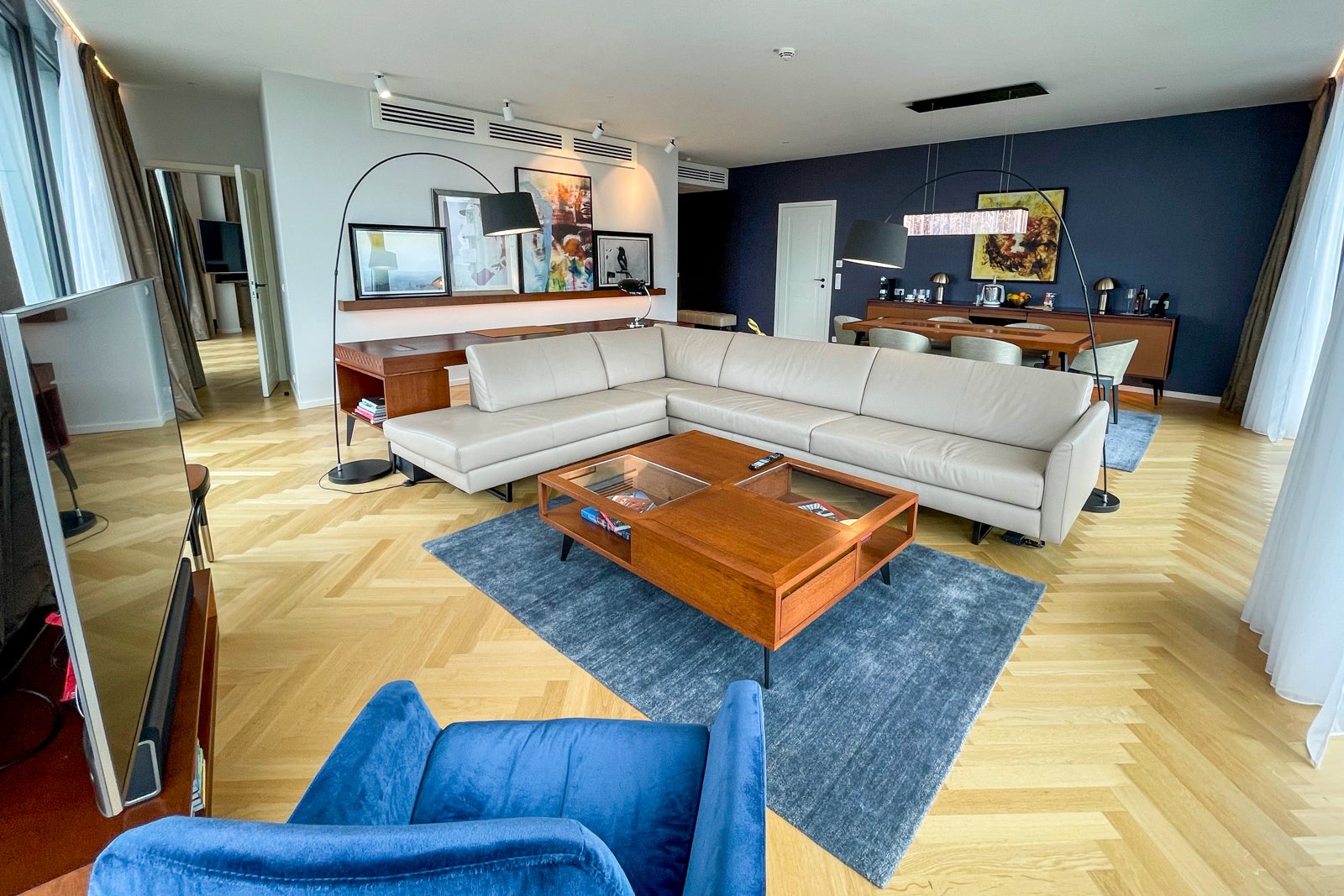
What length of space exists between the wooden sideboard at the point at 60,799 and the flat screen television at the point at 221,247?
10468 millimetres

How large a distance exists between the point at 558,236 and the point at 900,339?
154 inches

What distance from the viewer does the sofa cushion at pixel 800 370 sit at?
3910 millimetres

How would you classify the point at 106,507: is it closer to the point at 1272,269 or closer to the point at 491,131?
the point at 491,131

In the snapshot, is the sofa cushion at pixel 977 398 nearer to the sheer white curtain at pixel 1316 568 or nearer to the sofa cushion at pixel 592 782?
the sheer white curtain at pixel 1316 568

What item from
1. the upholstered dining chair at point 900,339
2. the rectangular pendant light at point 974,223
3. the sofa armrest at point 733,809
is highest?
the rectangular pendant light at point 974,223

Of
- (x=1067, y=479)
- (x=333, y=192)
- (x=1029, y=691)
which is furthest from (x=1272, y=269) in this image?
(x=333, y=192)

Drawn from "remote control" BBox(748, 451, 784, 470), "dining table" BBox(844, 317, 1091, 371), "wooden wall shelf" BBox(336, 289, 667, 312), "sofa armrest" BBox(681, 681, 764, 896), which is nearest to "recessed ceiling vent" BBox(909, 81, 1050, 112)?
"dining table" BBox(844, 317, 1091, 371)

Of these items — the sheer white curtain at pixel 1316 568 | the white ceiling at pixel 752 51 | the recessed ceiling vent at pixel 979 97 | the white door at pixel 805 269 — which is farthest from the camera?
the white door at pixel 805 269

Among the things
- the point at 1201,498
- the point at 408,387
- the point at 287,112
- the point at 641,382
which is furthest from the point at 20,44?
the point at 1201,498

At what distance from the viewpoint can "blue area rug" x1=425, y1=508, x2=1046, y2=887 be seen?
1.66 metres

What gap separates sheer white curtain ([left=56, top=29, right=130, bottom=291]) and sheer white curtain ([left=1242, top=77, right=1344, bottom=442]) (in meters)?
7.94

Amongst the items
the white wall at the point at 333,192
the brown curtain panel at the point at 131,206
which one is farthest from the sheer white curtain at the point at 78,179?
the white wall at the point at 333,192

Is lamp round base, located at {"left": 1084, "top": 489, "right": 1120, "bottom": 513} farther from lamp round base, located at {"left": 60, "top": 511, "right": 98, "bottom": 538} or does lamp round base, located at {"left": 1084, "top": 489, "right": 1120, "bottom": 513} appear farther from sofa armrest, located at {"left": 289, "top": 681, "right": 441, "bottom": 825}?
lamp round base, located at {"left": 60, "top": 511, "right": 98, "bottom": 538}

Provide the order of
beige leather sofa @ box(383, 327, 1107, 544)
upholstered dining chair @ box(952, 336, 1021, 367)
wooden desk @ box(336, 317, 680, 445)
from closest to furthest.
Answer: beige leather sofa @ box(383, 327, 1107, 544)
wooden desk @ box(336, 317, 680, 445)
upholstered dining chair @ box(952, 336, 1021, 367)
